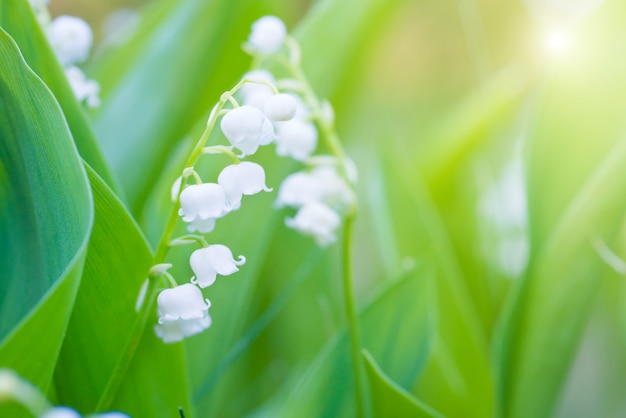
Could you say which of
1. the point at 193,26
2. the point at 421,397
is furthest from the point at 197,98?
the point at 421,397

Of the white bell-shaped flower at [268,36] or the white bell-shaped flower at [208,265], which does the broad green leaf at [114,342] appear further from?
the white bell-shaped flower at [268,36]

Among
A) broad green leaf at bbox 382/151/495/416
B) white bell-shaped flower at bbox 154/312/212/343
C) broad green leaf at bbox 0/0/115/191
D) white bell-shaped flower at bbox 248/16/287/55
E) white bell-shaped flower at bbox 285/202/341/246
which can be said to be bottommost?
broad green leaf at bbox 382/151/495/416

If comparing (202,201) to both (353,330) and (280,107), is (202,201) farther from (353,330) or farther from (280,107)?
(353,330)

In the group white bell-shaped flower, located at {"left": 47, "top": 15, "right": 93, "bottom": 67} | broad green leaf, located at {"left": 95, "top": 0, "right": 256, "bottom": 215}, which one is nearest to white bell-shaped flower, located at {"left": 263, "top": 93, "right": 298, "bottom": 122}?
white bell-shaped flower, located at {"left": 47, "top": 15, "right": 93, "bottom": 67}

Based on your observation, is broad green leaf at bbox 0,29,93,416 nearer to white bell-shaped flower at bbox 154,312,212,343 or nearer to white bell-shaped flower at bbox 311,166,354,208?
white bell-shaped flower at bbox 154,312,212,343

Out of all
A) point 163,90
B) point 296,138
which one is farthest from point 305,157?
point 163,90

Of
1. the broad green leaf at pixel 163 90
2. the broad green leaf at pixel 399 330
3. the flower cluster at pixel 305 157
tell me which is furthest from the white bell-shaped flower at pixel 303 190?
the broad green leaf at pixel 163 90
